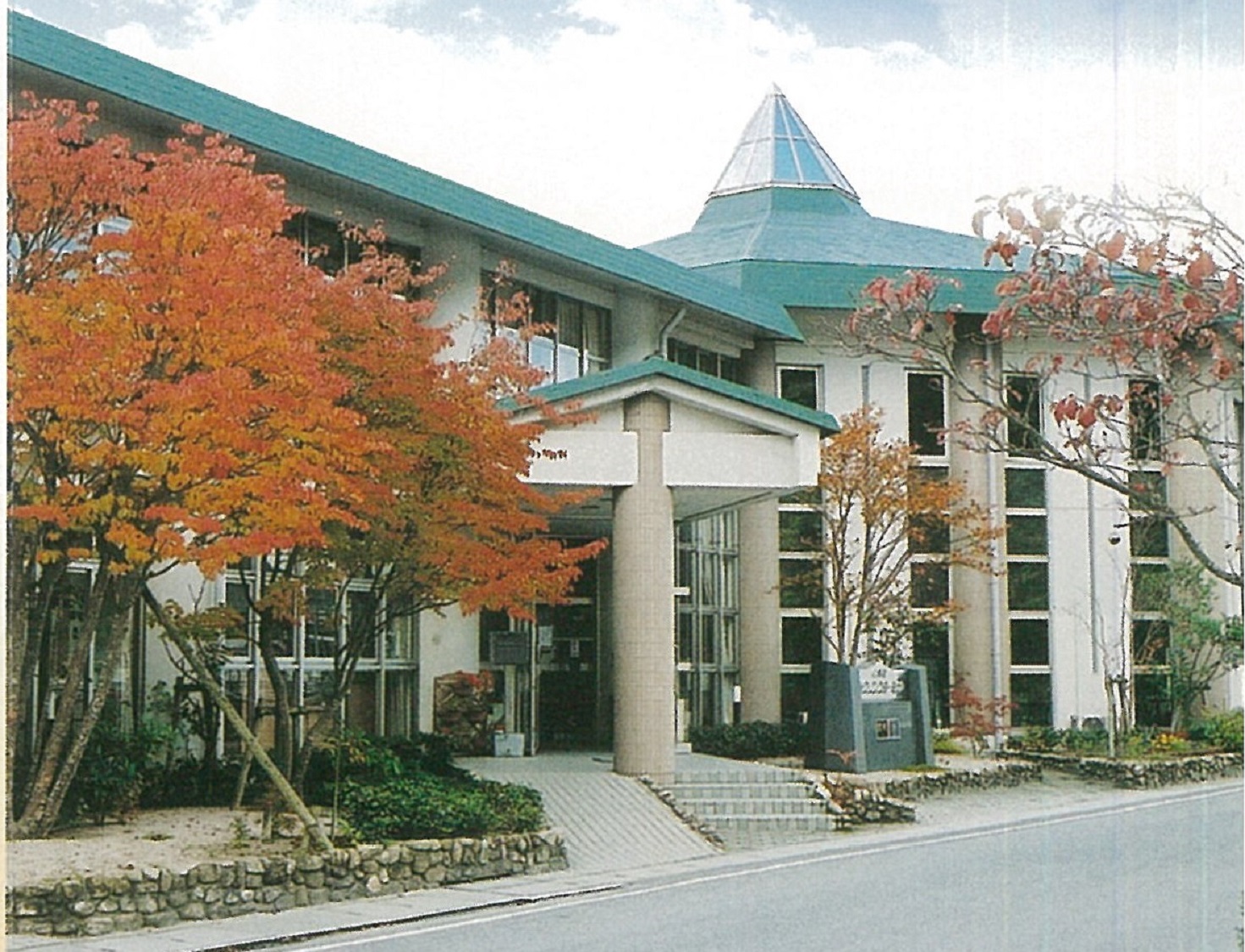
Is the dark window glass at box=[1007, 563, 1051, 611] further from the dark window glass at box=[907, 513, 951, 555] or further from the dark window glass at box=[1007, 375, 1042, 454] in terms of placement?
the dark window glass at box=[1007, 375, 1042, 454]

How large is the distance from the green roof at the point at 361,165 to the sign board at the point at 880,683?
1872 millimetres

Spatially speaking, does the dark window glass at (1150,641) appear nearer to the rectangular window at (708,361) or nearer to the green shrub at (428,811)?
the green shrub at (428,811)

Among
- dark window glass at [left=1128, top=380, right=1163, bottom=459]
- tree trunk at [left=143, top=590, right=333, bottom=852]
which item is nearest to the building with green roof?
tree trunk at [left=143, top=590, right=333, bottom=852]

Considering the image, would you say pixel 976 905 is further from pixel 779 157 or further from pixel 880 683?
pixel 779 157

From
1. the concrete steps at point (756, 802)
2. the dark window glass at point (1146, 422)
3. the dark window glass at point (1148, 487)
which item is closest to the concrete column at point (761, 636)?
the concrete steps at point (756, 802)

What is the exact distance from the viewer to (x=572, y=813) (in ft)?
32.6

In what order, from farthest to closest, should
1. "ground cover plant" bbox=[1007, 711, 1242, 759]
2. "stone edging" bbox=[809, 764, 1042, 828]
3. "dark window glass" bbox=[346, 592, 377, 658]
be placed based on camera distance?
1. "dark window glass" bbox=[346, 592, 377, 658]
2. "stone edging" bbox=[809, 764, 1042, 828]
3. "ground cover plant" bbox=[1007, 711, 1242, 759]

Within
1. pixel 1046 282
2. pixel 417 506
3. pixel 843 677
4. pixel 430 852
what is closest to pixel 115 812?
pixel 430 852

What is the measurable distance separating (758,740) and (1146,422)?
5.43 m

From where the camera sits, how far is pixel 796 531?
34.4ft

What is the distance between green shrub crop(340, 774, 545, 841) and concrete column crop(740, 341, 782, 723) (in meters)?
1.60

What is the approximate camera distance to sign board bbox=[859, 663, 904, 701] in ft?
31.0

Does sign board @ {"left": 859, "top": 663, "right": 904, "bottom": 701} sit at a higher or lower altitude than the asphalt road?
higher

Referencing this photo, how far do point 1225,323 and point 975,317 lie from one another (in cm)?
160
